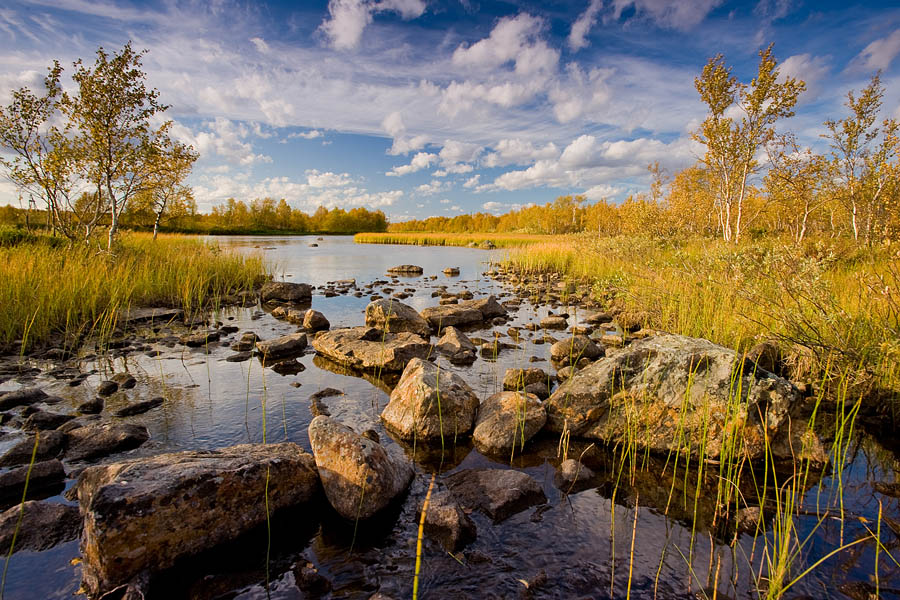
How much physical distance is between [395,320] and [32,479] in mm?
6571

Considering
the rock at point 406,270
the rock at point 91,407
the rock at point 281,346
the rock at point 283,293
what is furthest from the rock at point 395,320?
the rock at point 406,270

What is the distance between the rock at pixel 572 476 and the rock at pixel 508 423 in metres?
0.58

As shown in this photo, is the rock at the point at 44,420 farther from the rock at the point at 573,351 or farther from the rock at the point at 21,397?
the rock at the point at 573,351

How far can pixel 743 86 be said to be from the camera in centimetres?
1847

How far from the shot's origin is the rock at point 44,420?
486 centimetres

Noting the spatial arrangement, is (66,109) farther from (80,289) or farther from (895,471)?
(895,471)

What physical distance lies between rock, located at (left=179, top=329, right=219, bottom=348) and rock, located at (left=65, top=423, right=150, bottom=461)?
162 inches

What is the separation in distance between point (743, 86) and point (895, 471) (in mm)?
20137

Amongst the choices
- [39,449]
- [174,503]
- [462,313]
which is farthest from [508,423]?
[462,313]

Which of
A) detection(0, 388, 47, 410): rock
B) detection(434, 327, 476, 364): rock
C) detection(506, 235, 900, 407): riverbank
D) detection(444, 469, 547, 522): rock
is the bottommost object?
detection(444, 469, 547, 522): rock

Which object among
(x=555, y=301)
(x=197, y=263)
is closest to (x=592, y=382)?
(x=555, y=301)

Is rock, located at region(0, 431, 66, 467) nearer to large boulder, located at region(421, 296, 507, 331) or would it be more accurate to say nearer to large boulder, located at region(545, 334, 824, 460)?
large boulder, located at region(545, 334, 824, 460)

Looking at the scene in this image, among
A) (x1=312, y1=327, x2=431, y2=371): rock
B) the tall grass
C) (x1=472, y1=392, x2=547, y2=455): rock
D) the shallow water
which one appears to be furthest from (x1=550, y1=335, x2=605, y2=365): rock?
the tall grass

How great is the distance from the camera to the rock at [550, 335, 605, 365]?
7602mm
